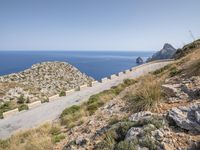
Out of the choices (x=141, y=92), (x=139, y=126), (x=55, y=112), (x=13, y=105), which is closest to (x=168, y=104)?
(x=141, y=92)

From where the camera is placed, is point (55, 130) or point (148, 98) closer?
point (148, 98)

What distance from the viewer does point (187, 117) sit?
717 cm

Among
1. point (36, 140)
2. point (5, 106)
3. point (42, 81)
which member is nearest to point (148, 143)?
point (36, 140)

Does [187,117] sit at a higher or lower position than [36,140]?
higher

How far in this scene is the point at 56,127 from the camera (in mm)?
13672

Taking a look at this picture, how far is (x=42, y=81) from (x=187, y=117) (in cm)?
3642

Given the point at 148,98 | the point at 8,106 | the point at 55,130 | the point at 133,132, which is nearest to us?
the point at 133,132

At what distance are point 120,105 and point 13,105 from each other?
1786 cm

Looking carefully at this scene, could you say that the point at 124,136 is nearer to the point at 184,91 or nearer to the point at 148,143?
the point at 148,143

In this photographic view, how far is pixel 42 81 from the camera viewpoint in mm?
41500

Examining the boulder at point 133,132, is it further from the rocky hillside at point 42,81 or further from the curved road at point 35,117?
the rocky hillside at point 42,81

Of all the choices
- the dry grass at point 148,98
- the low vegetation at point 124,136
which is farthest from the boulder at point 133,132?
the dry grass at point 148,98

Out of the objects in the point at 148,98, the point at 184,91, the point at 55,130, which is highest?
the point at 184,91

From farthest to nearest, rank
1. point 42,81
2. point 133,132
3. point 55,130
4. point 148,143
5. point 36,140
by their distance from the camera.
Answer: point 42,81, point 55,130, point 36,140, point 133,132, point 148,143
